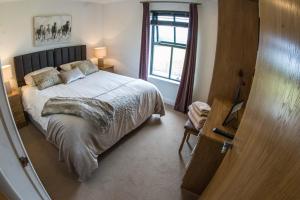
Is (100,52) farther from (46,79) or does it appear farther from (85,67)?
(46,79)

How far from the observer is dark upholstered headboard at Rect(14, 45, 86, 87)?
3.78 metres

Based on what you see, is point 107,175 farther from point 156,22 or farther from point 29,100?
point 156,22

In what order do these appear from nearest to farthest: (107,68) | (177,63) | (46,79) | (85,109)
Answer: (85,109) < (46,79) < (177,63) < (107,68)

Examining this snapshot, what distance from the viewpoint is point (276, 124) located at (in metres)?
0.74

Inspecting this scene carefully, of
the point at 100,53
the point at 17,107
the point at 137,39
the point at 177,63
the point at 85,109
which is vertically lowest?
the point at 17,107

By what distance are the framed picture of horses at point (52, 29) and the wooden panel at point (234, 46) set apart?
129 inches

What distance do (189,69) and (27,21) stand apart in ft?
10.3

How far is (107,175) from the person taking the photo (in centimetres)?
272

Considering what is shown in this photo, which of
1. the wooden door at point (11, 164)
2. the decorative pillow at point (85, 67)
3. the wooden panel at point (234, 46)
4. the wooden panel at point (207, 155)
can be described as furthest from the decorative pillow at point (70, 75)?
A: the wooden door at point (11, 164)

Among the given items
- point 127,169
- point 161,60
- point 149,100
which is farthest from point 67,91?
point 161,60

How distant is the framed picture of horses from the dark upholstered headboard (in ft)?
0.64

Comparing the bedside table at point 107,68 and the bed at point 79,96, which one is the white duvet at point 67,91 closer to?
the bed at point 79,96

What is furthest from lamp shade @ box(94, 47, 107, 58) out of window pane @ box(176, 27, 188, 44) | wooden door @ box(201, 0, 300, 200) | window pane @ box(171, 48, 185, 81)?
wooden door @ box(201, 0, 300, 200)

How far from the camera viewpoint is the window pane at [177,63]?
4.46m
